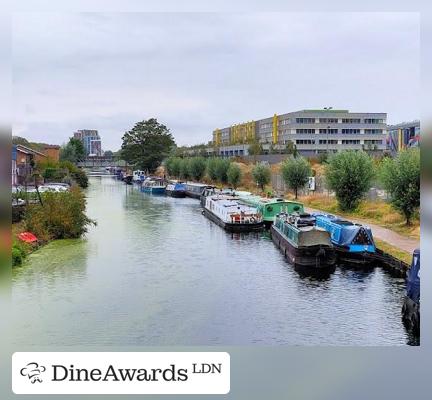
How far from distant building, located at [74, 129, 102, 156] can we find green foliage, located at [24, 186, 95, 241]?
2547 cm

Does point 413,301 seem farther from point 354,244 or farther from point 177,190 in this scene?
point 177,190

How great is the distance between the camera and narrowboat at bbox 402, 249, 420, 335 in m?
6.53

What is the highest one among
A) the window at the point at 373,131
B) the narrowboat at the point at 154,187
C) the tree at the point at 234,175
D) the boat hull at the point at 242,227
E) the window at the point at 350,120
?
the window at the point at 350,120

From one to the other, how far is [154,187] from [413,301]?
25.2 metres

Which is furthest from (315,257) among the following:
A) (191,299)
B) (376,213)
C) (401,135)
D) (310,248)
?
(401,135)

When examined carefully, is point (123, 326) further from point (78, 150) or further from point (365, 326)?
point (78, 150)

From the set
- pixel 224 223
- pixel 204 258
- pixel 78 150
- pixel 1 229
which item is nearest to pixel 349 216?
pixel 224 223

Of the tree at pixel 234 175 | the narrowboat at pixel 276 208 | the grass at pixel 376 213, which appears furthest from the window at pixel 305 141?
the narrowboat at pixel 276 208

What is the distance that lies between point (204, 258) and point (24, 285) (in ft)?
11.2

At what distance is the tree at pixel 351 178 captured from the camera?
49.8ft

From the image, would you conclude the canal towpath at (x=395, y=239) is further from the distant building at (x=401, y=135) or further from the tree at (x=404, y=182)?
the distant building at (x=401, y=135)

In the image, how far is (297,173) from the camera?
65.6ft

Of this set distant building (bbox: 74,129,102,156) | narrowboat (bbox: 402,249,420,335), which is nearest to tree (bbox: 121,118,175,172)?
distant building (bbox: 74,129,102,156)

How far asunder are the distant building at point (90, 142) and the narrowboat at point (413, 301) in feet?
108
